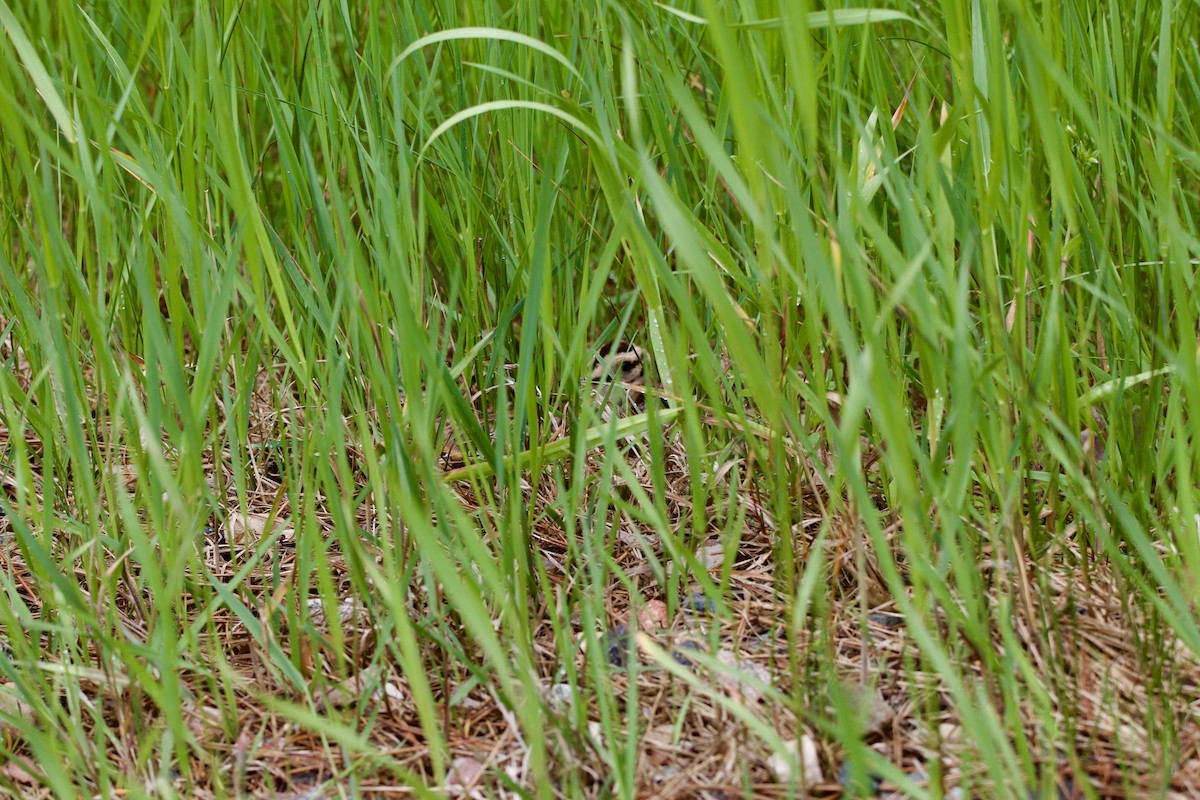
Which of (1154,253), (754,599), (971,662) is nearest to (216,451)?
(754,599)

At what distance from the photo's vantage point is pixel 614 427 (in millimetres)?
1092

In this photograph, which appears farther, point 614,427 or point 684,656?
point 684,656

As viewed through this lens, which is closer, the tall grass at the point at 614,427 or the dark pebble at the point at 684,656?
the tall grass at the point at 614,427

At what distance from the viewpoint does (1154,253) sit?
52.4 inches

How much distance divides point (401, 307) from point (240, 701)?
50cm

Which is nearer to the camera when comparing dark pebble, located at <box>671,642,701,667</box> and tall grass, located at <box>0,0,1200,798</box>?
tall grass, located at <box>0,0,1200,798</box>

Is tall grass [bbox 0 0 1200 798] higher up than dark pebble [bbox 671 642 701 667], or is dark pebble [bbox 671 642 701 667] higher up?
tall grass [bbox 0 0 1200 798]

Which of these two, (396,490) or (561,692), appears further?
(561,692)

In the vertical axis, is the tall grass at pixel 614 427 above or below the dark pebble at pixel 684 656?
above

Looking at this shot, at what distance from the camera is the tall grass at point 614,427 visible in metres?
0.95

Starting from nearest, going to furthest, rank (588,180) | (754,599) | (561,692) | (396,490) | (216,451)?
1. (396,490)
2. (561,692)
3. (754,599)
4. (216,451)
5. (588,180)

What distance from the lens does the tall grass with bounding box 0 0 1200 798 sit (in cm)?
95

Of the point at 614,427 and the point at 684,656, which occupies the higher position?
the point at 614,427

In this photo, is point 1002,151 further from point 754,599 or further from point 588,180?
point 588,180
